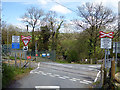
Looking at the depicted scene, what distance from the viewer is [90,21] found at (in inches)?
1224

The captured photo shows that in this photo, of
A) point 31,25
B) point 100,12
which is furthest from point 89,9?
point 31,25

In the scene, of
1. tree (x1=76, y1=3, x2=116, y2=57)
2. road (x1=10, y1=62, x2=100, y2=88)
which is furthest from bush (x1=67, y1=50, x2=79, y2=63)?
road (x1=10, y1=62, x2=100, y2=88)

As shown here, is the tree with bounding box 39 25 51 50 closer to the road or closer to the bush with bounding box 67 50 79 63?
the bush with bounding box 67 50 79 63

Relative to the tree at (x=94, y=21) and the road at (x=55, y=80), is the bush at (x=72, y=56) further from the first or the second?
the road at (x=55, y=80)

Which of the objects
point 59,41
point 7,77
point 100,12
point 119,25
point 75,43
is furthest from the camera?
point 59,41

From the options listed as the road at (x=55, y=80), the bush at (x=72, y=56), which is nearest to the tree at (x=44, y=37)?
the bush at (x=72, y=56)

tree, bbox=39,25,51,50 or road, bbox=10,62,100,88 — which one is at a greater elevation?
tree, bbox=39,25,51,50

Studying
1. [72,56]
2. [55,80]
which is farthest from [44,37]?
[55,80]

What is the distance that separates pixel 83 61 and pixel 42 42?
1105 cm

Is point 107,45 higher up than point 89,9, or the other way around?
point 89,9

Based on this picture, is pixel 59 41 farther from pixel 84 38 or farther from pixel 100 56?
pixel 100 56

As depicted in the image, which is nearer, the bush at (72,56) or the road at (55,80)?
the road at (55,80)

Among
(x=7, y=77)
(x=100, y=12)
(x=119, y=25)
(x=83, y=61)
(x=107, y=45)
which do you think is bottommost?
(x=83, y=61)

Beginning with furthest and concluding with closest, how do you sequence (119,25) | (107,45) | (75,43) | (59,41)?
(59,41)
(75,43)
(119,25)
(107,45)
